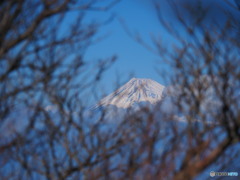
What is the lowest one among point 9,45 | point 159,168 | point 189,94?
point 159,168

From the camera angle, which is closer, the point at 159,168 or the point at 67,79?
the point at 159,168

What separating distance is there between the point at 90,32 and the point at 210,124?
6.15 feet

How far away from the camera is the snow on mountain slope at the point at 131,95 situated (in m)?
4.33

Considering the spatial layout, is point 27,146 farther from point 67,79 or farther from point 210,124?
point 210,124

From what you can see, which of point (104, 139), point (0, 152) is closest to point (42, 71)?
point (0, 152)

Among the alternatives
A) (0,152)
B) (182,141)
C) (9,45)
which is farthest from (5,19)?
(182,141)

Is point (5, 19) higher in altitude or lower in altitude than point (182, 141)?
higher

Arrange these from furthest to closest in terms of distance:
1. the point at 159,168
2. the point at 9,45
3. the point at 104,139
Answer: the point at 104,139
the point at 9,45
the point at 159,168

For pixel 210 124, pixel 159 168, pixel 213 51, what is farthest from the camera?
pixel 213 51

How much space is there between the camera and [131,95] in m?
4.65

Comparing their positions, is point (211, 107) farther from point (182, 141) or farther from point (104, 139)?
point (104, 139)

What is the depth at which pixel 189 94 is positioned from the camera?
361 centimetres

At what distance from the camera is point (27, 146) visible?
3646 mm

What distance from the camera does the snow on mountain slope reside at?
14.2ft
